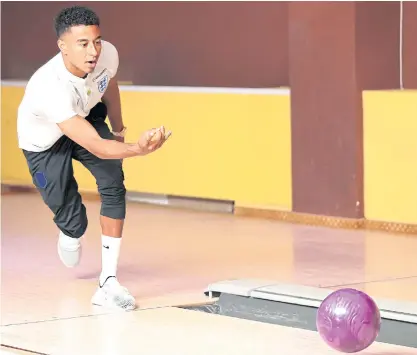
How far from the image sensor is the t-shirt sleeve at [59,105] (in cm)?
542

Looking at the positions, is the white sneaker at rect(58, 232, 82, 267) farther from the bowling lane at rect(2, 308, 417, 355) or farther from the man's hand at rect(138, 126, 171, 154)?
the man's hand at rect(138, 126, 171, 154)

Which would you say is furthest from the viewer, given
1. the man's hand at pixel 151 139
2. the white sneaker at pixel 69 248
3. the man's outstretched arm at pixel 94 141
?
the white sneaker at pixel 69 248

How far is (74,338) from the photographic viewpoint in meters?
5.04

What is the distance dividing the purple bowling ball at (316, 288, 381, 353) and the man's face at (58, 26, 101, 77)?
70.3 inches

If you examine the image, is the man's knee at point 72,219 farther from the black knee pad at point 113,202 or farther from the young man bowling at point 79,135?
the black knee pad at point 113,202

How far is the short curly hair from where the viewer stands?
5.46 m

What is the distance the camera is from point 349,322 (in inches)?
170

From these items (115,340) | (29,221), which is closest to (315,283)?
(115,340)

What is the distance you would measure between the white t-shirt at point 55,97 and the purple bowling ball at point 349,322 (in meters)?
1.69

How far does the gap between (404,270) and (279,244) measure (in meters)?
1.29

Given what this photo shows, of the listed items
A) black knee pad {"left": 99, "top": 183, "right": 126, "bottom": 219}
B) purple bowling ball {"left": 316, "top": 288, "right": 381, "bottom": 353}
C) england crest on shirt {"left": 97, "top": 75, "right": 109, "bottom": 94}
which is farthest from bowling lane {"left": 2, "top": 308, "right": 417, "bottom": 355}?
england crest on shirt {"left": 97, "top": 75, "right": 109, "bottom": 94}

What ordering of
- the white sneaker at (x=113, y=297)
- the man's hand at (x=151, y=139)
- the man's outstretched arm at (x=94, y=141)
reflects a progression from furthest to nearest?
the white sneaker at (x=113, y=297) → the man's outstretched arm at (x=94, y=141) → the man's hand at (x=151, y=139)

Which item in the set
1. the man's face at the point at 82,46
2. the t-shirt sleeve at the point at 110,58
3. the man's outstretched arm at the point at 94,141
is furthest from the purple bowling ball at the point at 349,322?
the t-shirt sleeve at the point at 110,58

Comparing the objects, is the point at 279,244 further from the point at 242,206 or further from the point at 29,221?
the point at 29,221
